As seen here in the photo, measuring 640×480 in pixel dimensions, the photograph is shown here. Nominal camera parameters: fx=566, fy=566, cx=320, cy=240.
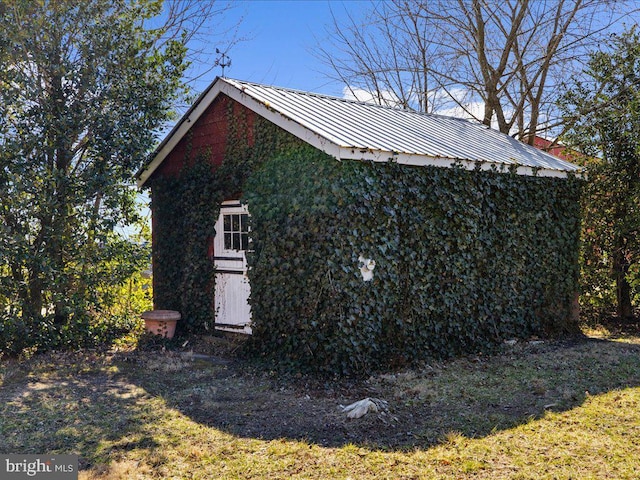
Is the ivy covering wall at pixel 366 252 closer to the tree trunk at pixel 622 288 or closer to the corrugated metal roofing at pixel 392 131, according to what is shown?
the corrugated metal roofing at pixel 392 131

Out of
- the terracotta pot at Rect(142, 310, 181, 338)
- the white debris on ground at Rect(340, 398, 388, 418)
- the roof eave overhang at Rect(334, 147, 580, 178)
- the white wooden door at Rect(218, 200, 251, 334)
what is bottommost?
the white debris on ground at Rect(340, 398, 388, 418)

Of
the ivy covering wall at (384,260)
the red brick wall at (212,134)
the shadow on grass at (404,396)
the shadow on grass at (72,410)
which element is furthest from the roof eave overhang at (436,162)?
the shadow on grass at (72,410)

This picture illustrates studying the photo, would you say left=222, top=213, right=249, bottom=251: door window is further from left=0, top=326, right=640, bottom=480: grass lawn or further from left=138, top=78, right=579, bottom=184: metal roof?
left=0, top=326, right=640, bottom=480: grass lawn

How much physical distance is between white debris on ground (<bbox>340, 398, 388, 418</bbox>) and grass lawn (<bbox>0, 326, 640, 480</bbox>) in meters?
0.07

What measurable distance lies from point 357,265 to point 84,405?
10.7 ft

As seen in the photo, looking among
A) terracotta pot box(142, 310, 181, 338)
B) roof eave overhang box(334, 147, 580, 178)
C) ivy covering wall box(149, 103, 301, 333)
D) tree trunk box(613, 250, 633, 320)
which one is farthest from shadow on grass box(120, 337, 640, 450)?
tree trunk box(613, 250, 633, 320)

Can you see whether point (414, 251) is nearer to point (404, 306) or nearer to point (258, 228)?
point (404, 306)

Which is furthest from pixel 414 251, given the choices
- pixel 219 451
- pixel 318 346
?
pixel 219 451

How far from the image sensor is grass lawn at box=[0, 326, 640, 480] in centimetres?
421

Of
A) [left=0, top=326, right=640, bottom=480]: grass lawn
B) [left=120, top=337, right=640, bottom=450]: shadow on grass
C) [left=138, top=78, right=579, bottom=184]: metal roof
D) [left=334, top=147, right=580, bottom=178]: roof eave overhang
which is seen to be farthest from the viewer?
[left=138, top=78, right=579, bottom=184]: metal roof

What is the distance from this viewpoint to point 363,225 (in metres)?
6.65

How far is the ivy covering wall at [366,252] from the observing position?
661 centimetres

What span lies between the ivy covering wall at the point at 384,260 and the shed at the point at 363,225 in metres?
0.02

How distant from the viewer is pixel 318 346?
6758mm
